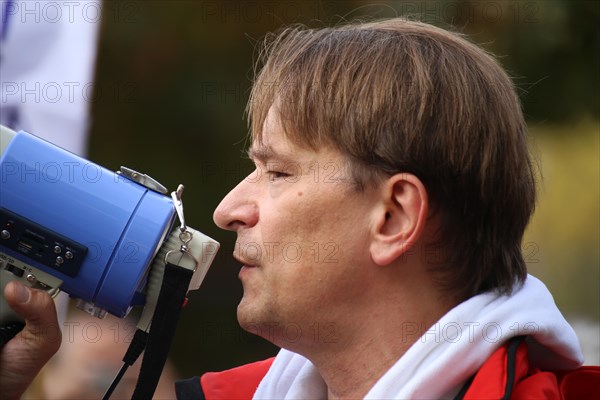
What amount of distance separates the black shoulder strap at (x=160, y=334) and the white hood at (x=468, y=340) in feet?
1.59

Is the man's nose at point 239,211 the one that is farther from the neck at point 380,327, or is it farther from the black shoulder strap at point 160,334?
the neck at point 380,327

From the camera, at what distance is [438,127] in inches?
87.2

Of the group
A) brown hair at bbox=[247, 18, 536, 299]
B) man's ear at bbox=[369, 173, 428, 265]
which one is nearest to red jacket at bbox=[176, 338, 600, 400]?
brown hair at bbox=[247, 18, 536, 299]

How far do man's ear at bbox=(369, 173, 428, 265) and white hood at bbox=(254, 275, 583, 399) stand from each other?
0.58 feet

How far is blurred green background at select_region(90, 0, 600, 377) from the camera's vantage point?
13.7ft

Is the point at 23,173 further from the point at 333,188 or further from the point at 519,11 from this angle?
the point at 519,11

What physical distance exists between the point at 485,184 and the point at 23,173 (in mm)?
991

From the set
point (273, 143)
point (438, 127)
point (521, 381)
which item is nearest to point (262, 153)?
point (273, 143)

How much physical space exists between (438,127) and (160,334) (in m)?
0.78

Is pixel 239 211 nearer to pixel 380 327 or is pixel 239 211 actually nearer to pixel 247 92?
pixel 380 327

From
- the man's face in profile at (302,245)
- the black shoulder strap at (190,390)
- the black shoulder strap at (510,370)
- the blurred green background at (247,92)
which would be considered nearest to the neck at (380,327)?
the man's face in profile at (302,245)

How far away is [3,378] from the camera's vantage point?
2.46 m

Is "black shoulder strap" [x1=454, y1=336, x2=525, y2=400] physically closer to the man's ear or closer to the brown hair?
the brown hair

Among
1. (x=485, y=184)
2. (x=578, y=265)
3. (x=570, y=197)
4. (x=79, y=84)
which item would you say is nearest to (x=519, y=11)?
(x=570, y=197)
